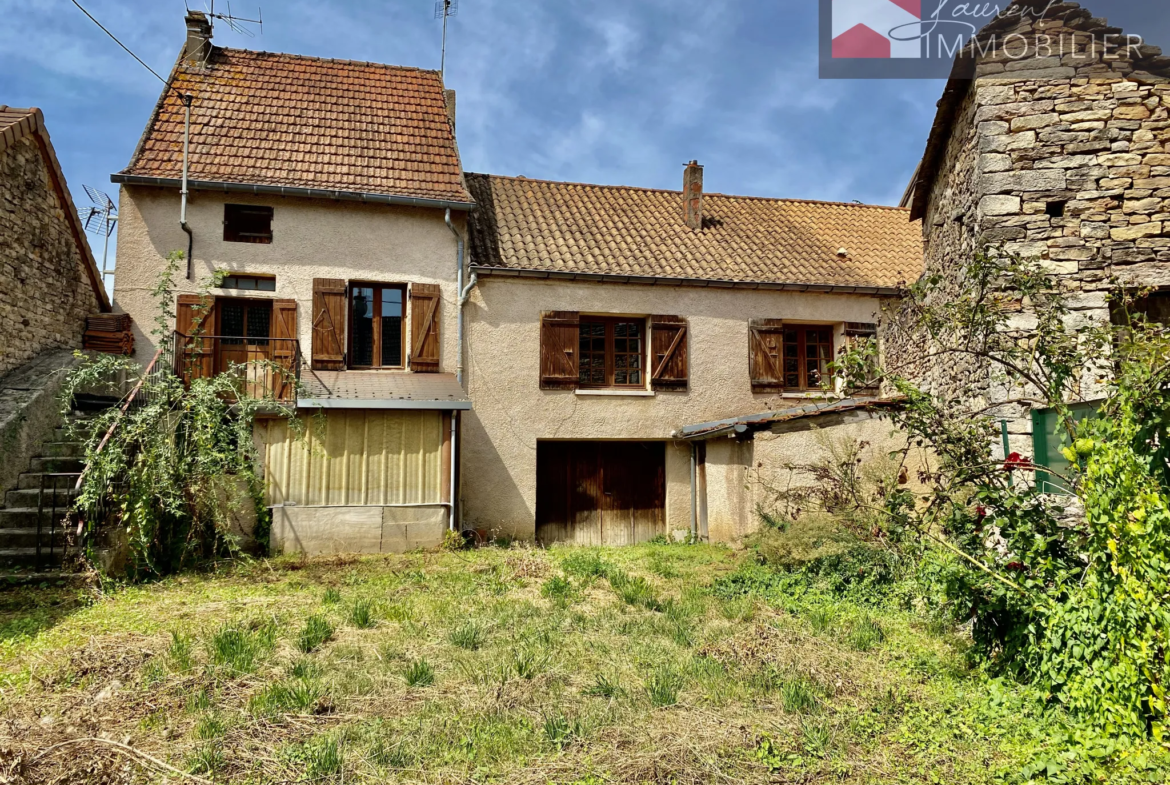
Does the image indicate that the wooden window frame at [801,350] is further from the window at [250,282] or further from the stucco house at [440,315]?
the window at [250,282]

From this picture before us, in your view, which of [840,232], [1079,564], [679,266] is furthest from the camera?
[840,232]

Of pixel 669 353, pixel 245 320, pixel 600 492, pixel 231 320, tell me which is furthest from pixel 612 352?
pixel 231 320

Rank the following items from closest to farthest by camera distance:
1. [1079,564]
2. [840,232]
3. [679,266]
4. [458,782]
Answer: [458,782] → [1079,564] → [679,266] → [840,232]

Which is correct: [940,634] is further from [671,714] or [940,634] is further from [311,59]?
[311,59]

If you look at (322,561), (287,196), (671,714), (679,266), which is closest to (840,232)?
(679,266)

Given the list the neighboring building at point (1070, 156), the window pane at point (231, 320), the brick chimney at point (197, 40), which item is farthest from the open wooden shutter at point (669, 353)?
the brick chimney at point (197, 40)

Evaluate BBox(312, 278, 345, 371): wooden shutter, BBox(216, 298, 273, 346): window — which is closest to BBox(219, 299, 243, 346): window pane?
BBox(216, 298, 273, 346): window

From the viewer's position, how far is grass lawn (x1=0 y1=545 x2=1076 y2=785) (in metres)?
3.57

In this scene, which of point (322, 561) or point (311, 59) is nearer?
point (322, 561)

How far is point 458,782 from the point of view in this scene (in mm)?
3447

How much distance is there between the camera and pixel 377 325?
11.6 metres

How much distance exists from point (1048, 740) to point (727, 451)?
7528 mm

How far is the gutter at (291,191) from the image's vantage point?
10547mm

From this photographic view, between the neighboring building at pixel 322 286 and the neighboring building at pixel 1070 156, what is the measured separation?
7.10m
